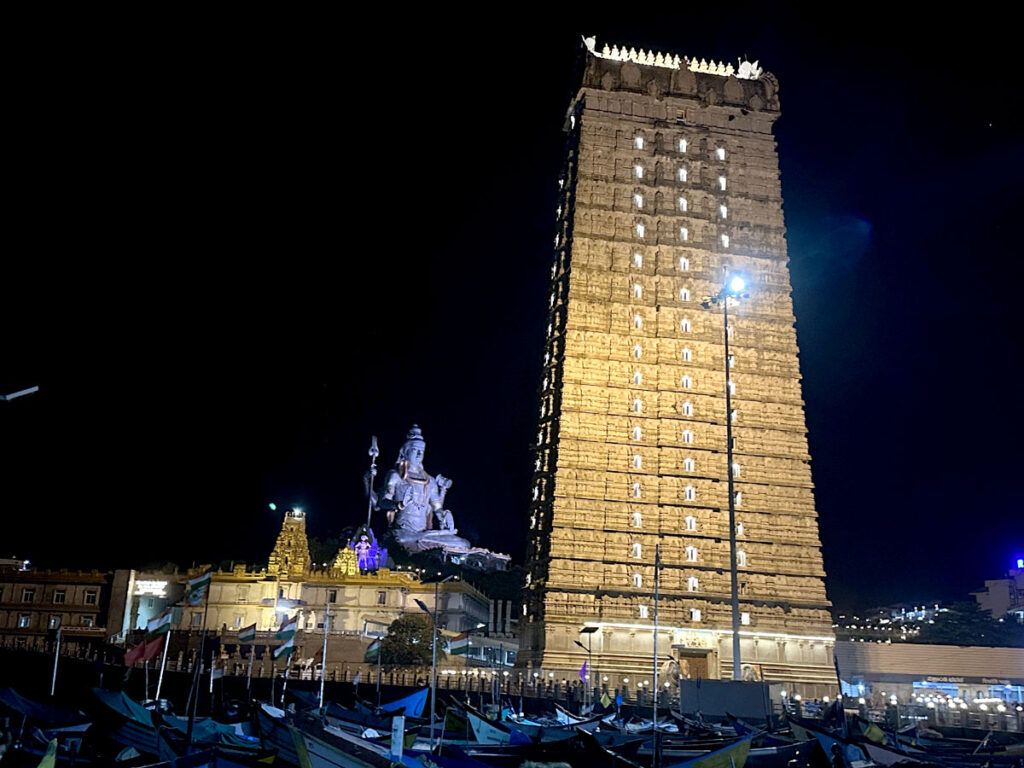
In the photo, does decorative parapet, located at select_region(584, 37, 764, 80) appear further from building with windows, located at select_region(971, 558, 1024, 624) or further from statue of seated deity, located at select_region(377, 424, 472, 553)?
building with windows, located at select_region(971, 558, 1024, 624)

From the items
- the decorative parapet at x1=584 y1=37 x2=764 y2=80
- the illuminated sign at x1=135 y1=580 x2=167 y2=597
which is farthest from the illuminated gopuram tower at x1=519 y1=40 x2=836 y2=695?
the illuminated sign at x1=135 y1=580 x2=167 y2=597

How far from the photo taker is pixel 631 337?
69375 mm

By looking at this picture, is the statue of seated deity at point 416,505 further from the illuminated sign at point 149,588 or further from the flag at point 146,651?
the flag at point 146,651

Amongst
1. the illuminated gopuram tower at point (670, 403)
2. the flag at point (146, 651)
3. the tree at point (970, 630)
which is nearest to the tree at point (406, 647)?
the illuminated gopuram tower at point (670, 403)

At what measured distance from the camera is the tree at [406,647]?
6294cm

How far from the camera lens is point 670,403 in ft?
223

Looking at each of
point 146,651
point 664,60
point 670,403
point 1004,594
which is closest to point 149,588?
point 670,403

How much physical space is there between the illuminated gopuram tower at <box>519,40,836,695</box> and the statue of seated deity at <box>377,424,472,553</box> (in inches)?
1450

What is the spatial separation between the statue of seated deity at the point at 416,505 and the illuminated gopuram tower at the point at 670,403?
1450 inches

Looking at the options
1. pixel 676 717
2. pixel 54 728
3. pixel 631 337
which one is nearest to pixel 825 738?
pixel 676 717

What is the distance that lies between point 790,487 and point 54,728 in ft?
177

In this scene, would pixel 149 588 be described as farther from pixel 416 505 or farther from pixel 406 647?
pixel 416 505

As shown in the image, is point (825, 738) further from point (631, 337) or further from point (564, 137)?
point (564, 137)

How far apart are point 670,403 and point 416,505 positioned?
46.4m
